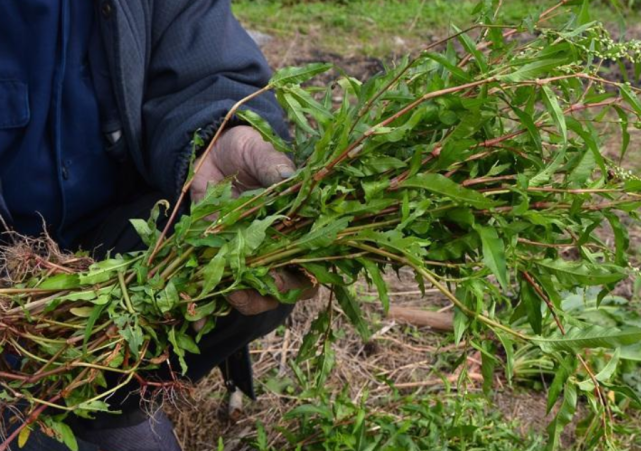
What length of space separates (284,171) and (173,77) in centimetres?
71

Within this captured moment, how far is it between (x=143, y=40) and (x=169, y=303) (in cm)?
89

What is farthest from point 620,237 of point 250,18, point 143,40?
point 250,18

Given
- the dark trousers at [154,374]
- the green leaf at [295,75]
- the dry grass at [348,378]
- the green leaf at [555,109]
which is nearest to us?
the green leaf at [555,109]

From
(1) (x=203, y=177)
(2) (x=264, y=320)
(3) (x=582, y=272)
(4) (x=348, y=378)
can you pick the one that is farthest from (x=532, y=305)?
(4) (x=348, y=378)

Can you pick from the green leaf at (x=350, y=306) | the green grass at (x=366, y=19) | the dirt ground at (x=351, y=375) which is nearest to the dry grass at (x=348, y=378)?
A: the dirt ground at (x=351, y=375)

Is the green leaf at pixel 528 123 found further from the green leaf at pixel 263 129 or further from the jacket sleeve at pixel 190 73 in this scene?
the jacket sleeve at pixel 190 73

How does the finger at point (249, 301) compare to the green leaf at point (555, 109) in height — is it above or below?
below

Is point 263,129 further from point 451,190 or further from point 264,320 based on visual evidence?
point 264,320

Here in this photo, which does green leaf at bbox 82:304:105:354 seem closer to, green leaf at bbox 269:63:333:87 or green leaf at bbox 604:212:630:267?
green leaf at bbox 269:63:333:87

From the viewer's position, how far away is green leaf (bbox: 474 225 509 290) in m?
1.31

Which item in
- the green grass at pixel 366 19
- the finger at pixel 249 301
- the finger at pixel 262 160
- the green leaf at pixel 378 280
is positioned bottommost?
the green grass at pixel 366 19

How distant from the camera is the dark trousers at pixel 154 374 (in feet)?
6.30

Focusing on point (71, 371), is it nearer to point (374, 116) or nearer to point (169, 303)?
point (169, 303)

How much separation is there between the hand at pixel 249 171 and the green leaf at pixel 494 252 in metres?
0.40
